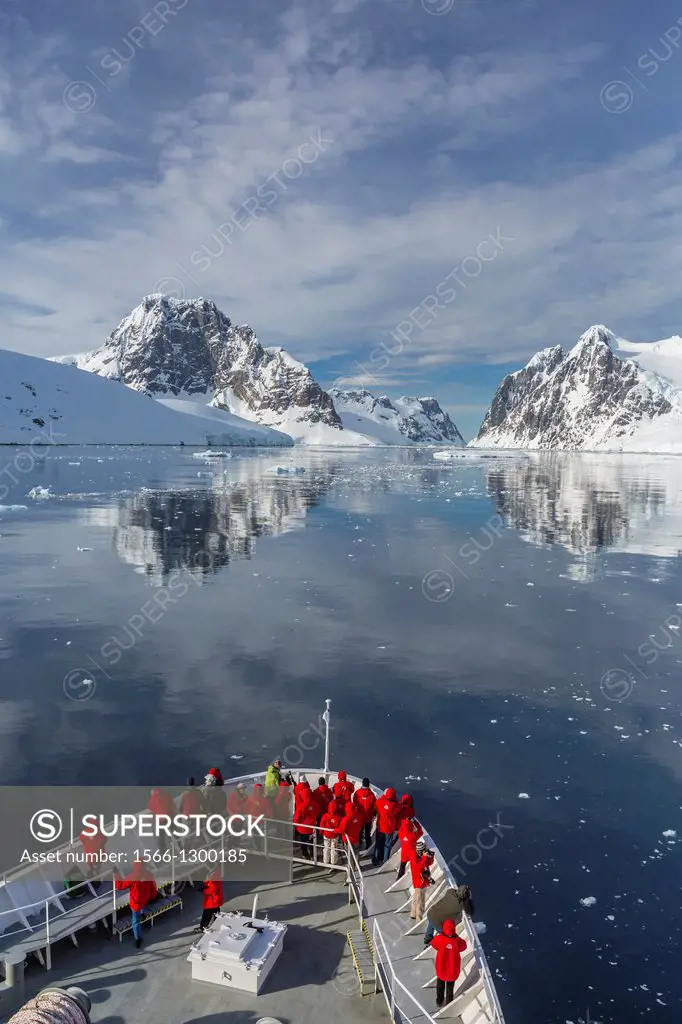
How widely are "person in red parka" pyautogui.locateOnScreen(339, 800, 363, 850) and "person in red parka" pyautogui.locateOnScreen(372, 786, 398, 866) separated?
14.7 inches

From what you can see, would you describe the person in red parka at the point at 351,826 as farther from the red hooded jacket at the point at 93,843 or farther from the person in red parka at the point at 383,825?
the red hooded jacket at the point at 93,843

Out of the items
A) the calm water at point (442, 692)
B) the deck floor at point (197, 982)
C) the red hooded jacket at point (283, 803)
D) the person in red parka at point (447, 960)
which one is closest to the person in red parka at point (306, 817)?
the red hooded jacket at point (283, 803)

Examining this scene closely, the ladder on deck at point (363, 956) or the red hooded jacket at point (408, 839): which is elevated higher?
the red hooded jacket at point (408, 839)

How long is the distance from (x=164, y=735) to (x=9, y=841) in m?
4.76

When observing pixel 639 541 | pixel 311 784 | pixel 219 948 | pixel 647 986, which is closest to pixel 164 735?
pixel 311 784

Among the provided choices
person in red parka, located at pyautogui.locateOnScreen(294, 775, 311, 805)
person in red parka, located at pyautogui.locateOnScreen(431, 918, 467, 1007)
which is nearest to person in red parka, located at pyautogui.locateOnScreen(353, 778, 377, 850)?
person in red parka, located at pyautogui.locateOnScreen(294, 775, 311, 805)

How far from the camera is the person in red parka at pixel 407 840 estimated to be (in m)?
10.4

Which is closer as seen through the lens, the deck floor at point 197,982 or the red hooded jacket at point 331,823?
the deck floor at point 197,982

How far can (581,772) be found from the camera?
15625mm

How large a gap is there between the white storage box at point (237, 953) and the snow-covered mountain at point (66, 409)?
173280 mm

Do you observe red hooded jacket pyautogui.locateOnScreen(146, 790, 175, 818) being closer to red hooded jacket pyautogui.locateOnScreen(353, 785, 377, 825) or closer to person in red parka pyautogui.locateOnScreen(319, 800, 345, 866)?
Answer: person in red parka pyautogui.locateOnScreen(319, 800, 345, 866)

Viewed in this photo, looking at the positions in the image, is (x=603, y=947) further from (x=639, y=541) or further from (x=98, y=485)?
(x=98, y=485)

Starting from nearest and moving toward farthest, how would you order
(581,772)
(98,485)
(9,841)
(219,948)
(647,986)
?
(219,948), (647,986), (9,841), (581,772), (98,485)

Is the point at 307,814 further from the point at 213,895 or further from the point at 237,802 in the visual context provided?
the point at 213,895
